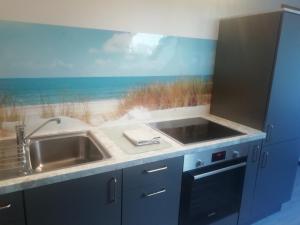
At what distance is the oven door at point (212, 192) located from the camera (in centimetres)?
169

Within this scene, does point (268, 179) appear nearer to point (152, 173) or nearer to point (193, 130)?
point (193, 130)

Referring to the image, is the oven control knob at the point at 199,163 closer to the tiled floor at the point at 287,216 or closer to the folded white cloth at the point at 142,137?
the folded white cloth at the point at 142,137

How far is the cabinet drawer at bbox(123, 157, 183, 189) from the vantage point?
144cm

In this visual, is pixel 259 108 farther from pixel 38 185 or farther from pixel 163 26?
pixel 38 185

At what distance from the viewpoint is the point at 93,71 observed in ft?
5.99

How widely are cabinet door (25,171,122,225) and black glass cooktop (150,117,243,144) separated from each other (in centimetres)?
64

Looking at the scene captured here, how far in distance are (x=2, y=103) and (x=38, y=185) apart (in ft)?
2.36

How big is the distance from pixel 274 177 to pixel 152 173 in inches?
54.3

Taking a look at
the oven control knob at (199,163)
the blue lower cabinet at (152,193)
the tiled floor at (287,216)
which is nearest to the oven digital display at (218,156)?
the oven control knob at (199,163)

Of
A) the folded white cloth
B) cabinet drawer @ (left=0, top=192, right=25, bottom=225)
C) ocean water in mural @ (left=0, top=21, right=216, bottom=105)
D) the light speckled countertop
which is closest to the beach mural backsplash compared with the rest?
ocean water in mural @ (left=0, top=21, right=216, bottom=105)

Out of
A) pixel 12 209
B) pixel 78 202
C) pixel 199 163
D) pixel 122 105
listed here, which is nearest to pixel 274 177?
pixel 199 163

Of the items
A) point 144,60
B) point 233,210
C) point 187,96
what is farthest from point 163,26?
point 233,210

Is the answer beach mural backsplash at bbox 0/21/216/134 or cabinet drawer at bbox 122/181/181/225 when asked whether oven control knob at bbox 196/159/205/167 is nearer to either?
cabinet drawer at bbox 122/181/181/225

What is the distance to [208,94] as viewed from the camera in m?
2.47
